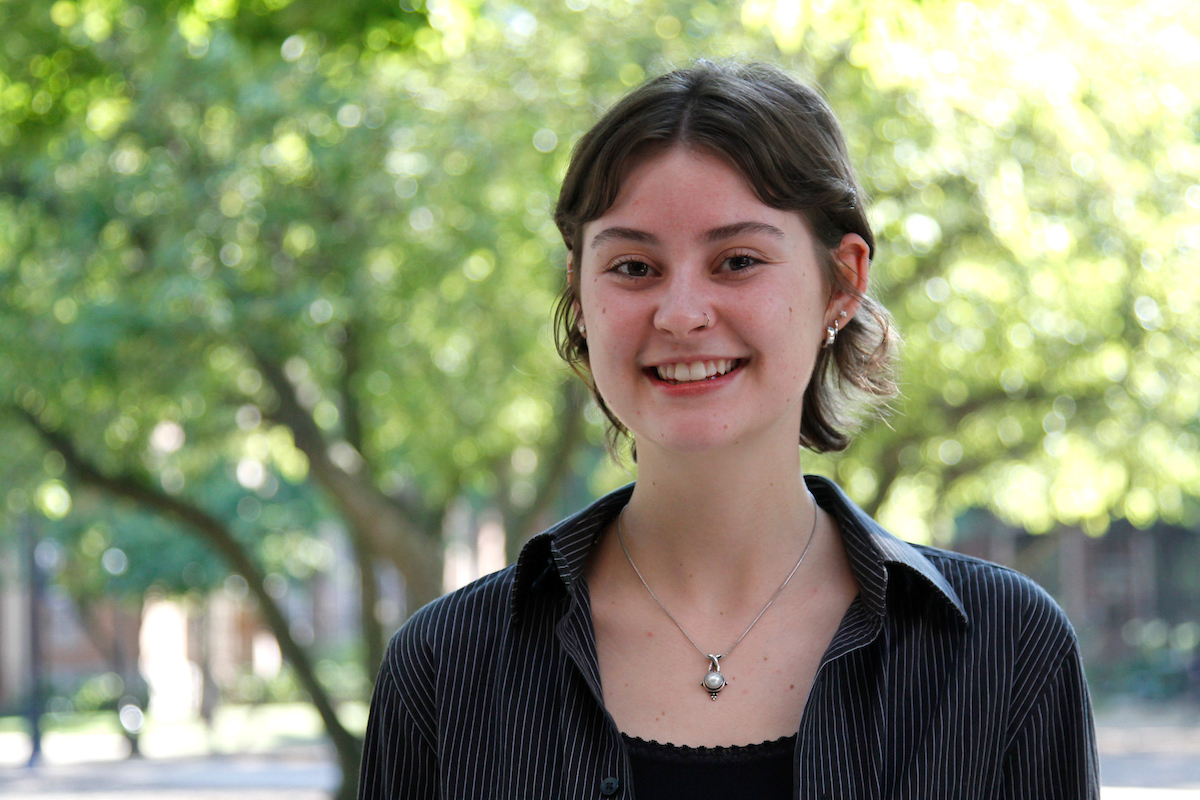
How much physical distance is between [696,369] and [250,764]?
18873mm

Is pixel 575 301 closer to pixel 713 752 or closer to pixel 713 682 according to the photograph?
pixel 713 682

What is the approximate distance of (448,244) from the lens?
942 cm

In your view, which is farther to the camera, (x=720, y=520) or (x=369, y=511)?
(x=369, y=511)

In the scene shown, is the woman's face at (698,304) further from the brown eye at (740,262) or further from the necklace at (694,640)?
the necklace at (694,640)

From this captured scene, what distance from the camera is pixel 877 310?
86.2 inches

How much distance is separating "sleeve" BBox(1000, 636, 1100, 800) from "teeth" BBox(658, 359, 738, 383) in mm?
623

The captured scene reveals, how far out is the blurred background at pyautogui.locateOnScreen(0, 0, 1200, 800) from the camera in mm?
7445

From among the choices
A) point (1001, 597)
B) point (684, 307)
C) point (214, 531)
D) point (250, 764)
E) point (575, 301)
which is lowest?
point (250, 764)

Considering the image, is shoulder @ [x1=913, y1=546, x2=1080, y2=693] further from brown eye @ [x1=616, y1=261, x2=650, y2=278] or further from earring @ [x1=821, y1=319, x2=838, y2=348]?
brown eye @ [x1=616, y1=261, x2=650, y2=278]

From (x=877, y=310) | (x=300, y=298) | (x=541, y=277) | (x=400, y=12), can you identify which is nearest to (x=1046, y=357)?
(x=541, y=277)

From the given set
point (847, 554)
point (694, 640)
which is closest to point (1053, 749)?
point (847, 554)

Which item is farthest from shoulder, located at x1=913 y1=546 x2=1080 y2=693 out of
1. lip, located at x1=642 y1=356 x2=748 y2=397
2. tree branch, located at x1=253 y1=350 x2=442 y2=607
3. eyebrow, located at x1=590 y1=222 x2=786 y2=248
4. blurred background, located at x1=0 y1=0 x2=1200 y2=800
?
tree branch, located at x1=253 y1=350 x2=442 y2=607

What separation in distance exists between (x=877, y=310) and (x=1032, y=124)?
24.0 ft

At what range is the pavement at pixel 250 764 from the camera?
604 inches
